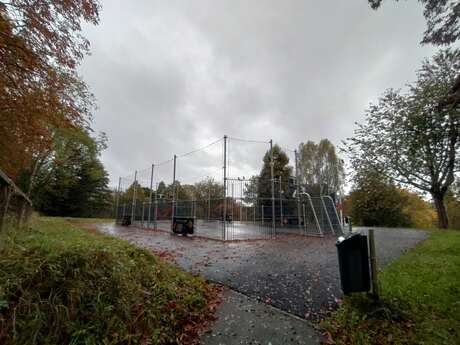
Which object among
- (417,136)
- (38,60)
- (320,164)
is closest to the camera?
(38,60)

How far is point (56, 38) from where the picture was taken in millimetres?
3764

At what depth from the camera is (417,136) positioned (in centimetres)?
1041

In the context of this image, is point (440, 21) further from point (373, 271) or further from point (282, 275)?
point (282, 275)

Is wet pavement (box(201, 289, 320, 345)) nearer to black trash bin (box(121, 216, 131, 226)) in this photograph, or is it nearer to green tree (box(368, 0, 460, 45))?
green tree (box(368, 0, 460, 45))

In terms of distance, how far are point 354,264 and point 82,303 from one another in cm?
276

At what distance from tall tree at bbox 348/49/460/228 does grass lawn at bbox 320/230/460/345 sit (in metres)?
9.25

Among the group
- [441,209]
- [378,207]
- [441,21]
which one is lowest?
[441,209]

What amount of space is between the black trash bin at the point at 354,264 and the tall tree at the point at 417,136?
10.2 m

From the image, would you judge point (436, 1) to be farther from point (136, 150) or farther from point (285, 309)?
point (136, 150)

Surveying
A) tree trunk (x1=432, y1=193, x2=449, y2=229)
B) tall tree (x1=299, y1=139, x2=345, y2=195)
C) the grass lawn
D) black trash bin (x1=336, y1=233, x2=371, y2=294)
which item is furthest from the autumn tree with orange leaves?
tall tree (x1=299, y1=139, x2=345, y2=195)

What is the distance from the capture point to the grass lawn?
1.92 m

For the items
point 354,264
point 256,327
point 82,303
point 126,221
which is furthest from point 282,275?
point 126,221

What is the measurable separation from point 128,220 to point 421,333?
15865 millimetres

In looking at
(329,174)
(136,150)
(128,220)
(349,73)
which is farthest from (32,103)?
(329,174)
